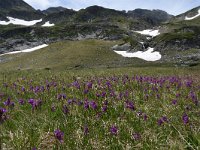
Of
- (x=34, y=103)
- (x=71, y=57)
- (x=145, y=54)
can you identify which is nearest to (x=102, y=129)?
(x=34, y=103)

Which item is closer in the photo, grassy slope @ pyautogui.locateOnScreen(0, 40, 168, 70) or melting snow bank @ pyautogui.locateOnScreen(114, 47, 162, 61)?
grassy slope @ pyautogui.locateOnScreen(0, 40, 168, 70)

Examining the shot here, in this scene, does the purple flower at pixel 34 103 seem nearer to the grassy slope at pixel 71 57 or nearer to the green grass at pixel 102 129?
the green grass at pixel 102 129

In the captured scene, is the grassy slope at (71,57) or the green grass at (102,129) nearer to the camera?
the green grass at (102,129)

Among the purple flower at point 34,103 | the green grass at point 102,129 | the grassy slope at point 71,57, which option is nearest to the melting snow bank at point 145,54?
the grassy slope at point 71,57

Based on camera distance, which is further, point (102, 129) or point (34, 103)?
point (34, 103)

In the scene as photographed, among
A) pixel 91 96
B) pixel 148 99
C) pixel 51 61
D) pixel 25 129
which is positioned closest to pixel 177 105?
pixel 148 99

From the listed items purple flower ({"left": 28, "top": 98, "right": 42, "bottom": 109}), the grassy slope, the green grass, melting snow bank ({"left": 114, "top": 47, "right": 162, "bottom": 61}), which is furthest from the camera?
melting snow bank ({"left": 114, "top": 47, "right": 162, "bottom": 61})

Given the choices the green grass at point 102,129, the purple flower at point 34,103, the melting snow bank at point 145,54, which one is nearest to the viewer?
the green grass at point 102,129

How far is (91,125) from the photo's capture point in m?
6.14

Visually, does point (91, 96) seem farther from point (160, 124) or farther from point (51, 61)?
point (51, 61)

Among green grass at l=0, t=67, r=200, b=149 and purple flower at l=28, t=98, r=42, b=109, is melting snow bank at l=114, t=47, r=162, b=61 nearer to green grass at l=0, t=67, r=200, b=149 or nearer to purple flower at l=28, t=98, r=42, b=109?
green grass at l=0, t=67, r=200, b=149

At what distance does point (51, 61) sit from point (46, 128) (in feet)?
182

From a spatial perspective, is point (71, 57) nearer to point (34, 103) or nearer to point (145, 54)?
point (145, 54)

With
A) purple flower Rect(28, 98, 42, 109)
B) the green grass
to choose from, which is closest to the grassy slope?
purple flower Rect(28, 98, 42, 109)
